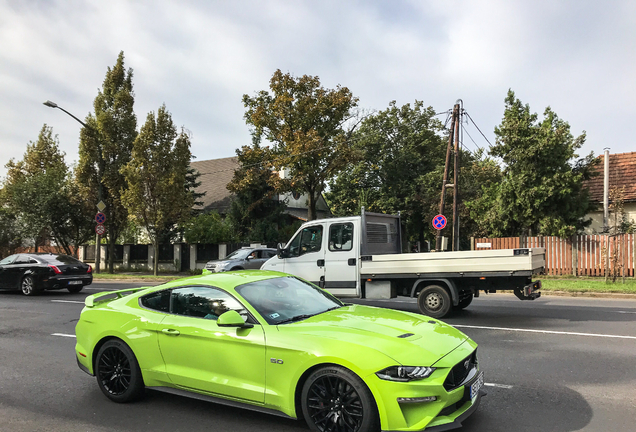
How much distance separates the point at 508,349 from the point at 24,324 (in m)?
9.52

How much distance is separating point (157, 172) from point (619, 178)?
954 inches

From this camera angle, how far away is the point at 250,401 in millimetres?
4195

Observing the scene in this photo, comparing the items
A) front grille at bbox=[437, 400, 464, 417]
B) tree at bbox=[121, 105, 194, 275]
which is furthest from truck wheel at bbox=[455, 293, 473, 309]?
tree at bbox=[121, 105, 194, 275]

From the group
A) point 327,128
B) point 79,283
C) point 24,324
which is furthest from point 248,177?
point 24,324

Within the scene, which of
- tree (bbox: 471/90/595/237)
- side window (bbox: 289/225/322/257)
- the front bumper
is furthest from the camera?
tree (bbox: 471/90/595/237)

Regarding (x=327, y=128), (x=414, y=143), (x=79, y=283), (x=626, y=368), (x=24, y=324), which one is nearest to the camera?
(x=626, y=368)

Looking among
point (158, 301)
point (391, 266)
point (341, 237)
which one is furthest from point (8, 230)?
point (158, 301)

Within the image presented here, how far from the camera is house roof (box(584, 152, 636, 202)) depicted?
25.0 meters

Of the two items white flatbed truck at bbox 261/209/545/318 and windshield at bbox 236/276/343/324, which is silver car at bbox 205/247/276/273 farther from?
windshield at bbox 236/276/343/324

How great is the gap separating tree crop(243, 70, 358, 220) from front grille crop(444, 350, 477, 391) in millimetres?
22801

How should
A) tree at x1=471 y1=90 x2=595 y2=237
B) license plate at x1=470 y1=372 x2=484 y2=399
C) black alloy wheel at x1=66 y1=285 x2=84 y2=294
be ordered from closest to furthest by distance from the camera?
license plate at x1=470 y1=372 x2=484 y2=399, black alloy wheel at x1=66 y1=285 x2=84 y2=294, tree at x1=471 y1=90 x2=595 y2=237

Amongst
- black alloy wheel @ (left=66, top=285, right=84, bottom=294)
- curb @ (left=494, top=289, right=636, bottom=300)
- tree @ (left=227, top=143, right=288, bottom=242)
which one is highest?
tree @ (left=227, top=143, right=288, bottom=242)

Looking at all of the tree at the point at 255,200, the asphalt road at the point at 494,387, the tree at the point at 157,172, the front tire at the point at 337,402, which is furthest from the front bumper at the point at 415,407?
the tree at the point at 255,200

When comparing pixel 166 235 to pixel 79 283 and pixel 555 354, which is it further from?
pixel 555 354
